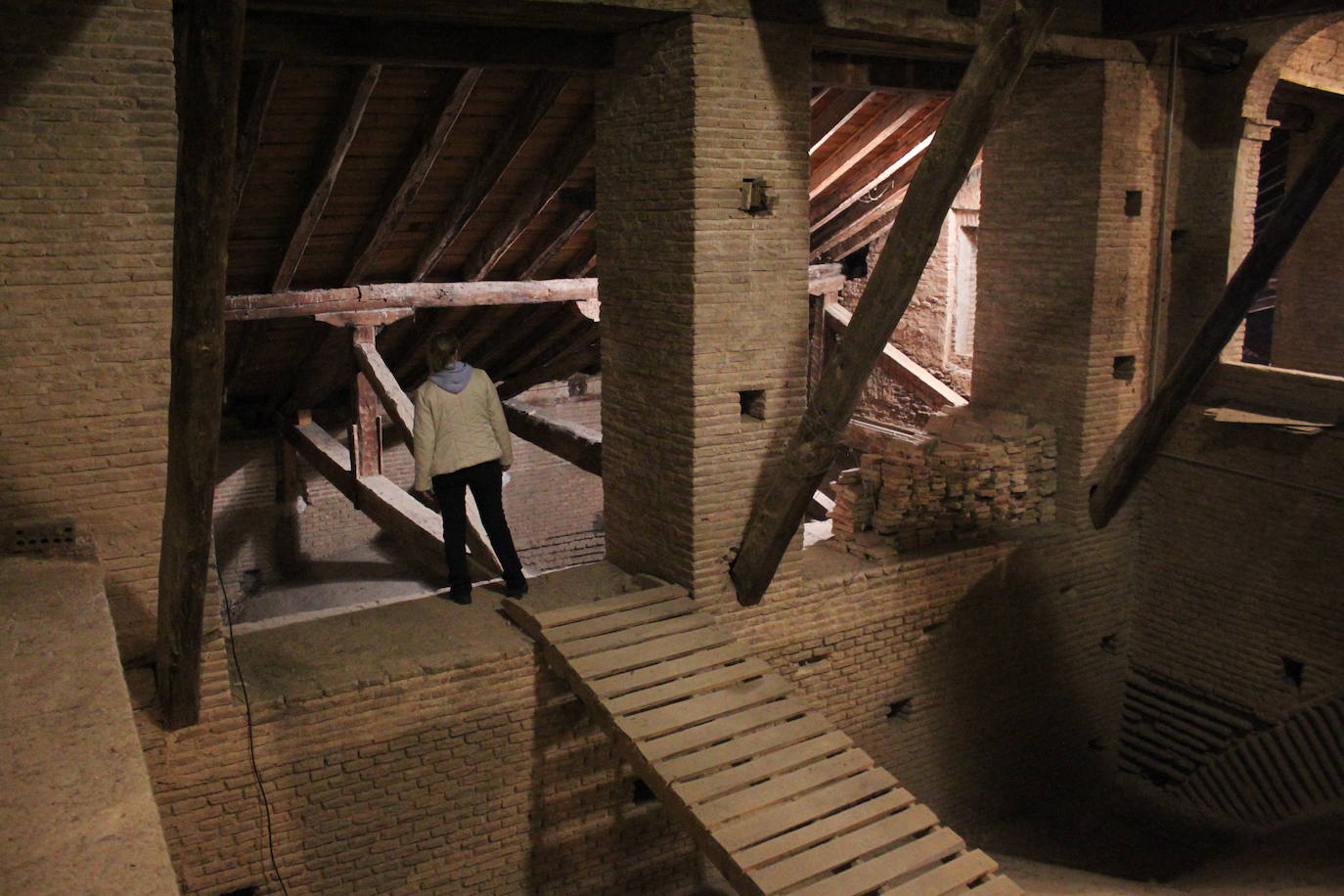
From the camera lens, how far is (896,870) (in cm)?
457

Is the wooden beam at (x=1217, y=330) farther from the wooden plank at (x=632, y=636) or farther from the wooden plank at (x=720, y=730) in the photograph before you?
the wooden plank at (x=720, y=730)

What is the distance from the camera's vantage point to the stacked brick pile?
24.7 feet

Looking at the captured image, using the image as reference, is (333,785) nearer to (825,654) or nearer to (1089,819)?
(825,654)

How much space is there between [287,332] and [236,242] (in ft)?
6.99

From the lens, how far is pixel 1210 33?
301 inches

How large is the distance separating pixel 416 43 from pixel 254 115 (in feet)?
3.67

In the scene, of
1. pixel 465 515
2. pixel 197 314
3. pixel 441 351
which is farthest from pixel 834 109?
pixel 197 314

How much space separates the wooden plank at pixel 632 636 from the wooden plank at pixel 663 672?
0.74 feet

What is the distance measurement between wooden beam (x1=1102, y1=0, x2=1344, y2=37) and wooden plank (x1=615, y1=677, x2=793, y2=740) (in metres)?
4.55

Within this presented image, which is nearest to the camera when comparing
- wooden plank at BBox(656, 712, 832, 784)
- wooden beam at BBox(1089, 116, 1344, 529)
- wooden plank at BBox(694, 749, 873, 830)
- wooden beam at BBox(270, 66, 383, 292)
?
wooden plank at BBox(694, 749, 873, 830)

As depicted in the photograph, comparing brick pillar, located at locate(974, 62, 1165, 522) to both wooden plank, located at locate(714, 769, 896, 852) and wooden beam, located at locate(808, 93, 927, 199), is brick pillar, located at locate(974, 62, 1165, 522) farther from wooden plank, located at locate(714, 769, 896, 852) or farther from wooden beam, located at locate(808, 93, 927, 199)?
wooden plank, located at locate(714, 769, 896, 852)

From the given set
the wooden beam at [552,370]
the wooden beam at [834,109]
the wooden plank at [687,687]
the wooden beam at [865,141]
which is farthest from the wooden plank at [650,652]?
the wooden beam at [552,370]

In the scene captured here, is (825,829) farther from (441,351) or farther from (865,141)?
(865,141)

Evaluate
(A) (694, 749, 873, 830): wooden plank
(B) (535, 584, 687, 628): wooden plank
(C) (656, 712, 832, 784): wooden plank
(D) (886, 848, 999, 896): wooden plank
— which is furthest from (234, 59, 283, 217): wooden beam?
(D) (886, 848, 999, 896): wooden plank
